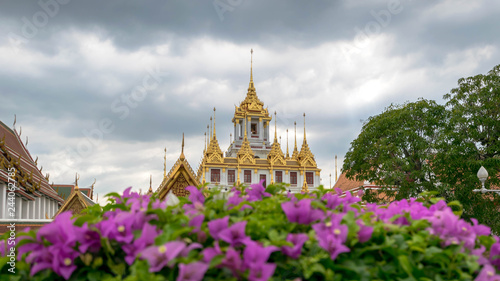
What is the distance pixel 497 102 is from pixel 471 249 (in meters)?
22.6

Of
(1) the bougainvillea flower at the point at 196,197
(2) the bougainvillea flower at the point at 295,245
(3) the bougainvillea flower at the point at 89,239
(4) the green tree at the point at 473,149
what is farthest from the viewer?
(4) the green tree at the point at 473,149

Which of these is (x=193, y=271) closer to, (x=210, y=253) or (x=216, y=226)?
(x=210, y=253)

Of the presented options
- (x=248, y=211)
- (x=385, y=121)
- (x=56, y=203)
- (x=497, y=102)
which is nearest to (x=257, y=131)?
(x=56, y=203)

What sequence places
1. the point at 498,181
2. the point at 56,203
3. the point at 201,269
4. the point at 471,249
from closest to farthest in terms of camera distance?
the point at 201,269
the point at 471,249
the point at 498,181
the point at 56,203

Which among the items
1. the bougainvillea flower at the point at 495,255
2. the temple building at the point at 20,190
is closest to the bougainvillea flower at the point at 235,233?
the bougainvillea flower at the point at 495,255

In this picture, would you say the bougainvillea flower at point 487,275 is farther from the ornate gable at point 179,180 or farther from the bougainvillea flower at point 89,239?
the ornate gable at point 179,180

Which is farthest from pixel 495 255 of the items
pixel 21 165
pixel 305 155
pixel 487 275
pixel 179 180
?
pixel 305 155

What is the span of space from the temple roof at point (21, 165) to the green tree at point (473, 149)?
20.4m

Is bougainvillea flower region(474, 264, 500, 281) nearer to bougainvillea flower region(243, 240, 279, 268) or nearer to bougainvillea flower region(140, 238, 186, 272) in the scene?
bougainvillea flower region(243, 240, 279, 268)

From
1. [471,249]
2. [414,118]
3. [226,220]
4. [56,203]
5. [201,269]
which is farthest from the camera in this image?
[56,203]

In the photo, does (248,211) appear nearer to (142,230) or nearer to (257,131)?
(142,230)

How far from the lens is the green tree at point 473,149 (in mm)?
21141

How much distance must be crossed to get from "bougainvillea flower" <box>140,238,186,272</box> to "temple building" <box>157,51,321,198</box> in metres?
50.9

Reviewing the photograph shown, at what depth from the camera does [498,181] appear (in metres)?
20.8
